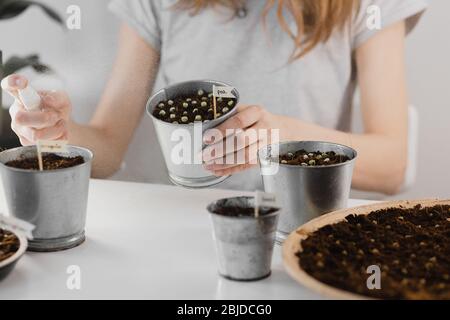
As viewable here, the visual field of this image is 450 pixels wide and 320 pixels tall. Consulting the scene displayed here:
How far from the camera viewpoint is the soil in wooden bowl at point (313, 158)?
1.14 meters

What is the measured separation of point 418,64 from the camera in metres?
1.75

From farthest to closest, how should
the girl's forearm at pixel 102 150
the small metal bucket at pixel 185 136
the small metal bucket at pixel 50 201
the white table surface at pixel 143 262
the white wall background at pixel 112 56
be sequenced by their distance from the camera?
1. the girl's forearm at pixel 102 150
2. the white wall background at pixel 112 56
3. the small metal bucket at pixel 185 136
4. the small metal bucket at pixel 50 201
5. the white table surface at pixel 143 262

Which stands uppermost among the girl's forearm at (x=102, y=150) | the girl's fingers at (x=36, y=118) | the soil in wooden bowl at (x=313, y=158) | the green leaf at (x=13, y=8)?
the green leaf at (x=13, y=8)

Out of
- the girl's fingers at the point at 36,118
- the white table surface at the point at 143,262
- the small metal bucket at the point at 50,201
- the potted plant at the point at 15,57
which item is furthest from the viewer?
the potted plant at the point at 15,57

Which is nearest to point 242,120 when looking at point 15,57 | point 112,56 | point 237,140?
point 237,140

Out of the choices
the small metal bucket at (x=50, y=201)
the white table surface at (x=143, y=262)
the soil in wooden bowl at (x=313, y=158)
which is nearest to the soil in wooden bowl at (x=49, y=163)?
the small metal bucket at (x=50, y=201)

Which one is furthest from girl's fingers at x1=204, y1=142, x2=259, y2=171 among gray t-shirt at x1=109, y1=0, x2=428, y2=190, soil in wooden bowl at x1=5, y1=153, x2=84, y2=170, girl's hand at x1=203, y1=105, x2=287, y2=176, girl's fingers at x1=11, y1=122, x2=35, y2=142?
gray t-shirt at x1=109, y1=0, x2=428, y2=190

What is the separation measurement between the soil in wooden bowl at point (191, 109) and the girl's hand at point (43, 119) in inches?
9.2

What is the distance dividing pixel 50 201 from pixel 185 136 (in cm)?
26

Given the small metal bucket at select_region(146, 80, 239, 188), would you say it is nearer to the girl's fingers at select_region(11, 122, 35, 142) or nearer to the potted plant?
the girl's fingers at select_region(11, 122, 35, 142)

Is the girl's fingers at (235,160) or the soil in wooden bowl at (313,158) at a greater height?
the soil in wooden bowl at (313,158)

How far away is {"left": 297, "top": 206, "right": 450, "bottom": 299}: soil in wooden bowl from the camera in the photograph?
85cm

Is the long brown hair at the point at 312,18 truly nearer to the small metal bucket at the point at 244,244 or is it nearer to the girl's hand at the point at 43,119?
the girl's hand at the point at 43,119

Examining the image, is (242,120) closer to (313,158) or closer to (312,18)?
(313,158)
